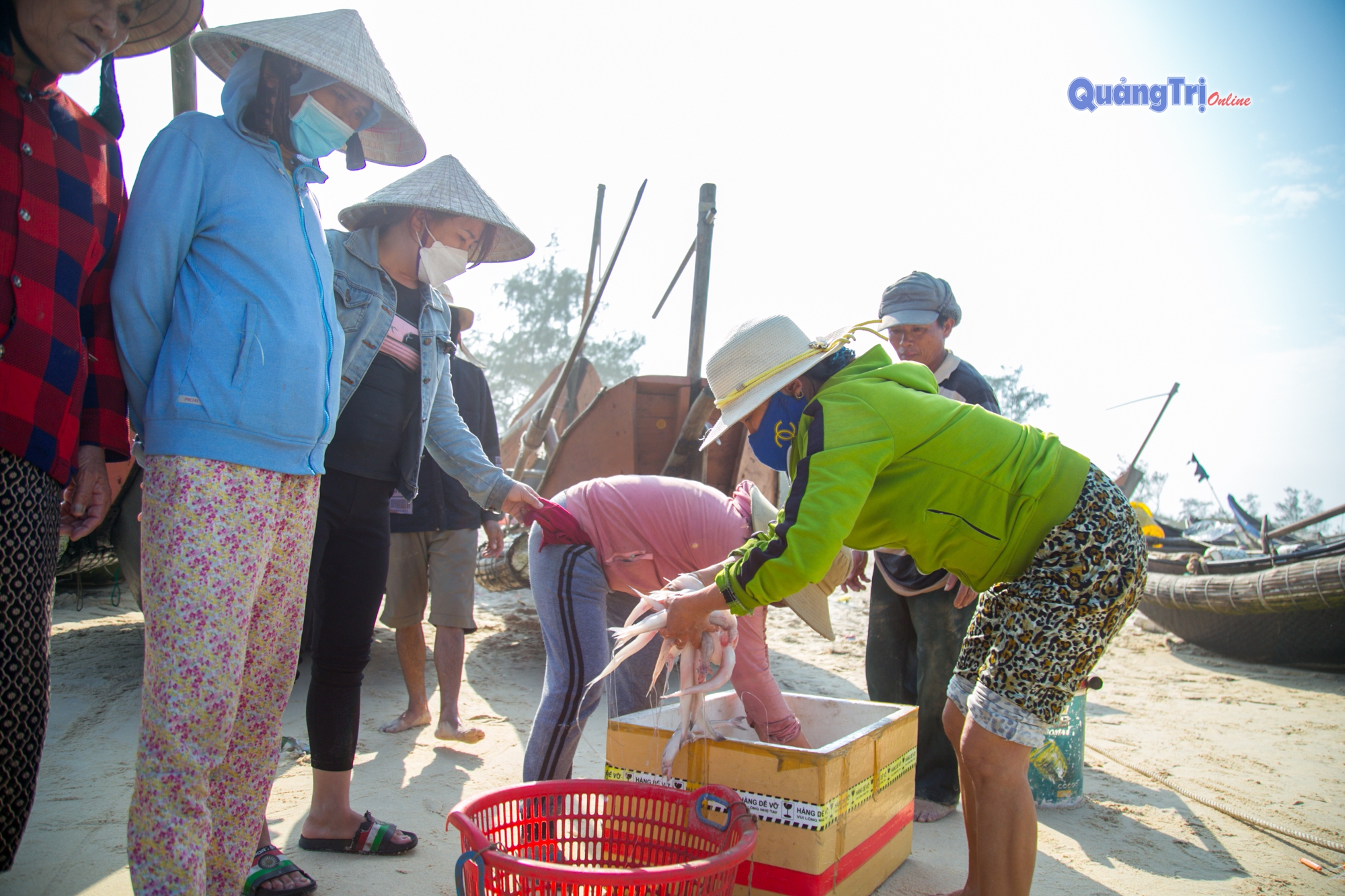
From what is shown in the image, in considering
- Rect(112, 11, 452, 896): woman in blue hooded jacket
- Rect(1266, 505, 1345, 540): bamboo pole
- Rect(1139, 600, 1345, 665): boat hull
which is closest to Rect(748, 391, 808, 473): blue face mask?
Rect(112, 11, 452, 896): woman in blue hooded jacket

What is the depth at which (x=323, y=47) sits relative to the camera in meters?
1.91

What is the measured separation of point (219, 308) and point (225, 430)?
255 millimetres

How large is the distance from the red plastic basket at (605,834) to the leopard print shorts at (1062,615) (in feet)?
2.25

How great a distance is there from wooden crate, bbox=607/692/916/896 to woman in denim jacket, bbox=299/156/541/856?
79 centimetres

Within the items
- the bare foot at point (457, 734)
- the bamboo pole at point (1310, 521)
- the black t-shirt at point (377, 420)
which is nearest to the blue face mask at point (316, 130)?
the black t-shirt at point (377, 420)

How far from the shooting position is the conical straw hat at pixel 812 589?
2.50 meters

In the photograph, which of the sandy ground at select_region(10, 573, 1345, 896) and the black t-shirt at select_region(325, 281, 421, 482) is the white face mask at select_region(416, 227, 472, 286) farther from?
the sandy ground at select_region(10, 573, 1345, 896)

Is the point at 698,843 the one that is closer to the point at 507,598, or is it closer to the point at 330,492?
the point at 330,492

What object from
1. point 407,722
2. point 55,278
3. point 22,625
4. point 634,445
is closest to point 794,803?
point 22,625

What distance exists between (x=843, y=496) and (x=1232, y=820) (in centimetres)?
269

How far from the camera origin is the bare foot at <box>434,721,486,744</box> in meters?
3.62

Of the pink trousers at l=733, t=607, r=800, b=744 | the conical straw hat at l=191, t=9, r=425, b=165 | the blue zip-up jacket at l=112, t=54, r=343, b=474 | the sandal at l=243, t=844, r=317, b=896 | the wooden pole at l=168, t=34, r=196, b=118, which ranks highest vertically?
the wooden pole at l=168, t=34, r=196, b=118

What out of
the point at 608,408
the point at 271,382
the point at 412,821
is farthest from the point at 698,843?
the point at 608,408

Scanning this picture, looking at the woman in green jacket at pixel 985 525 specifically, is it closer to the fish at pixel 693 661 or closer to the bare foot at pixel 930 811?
the fish at pixel 693 661
